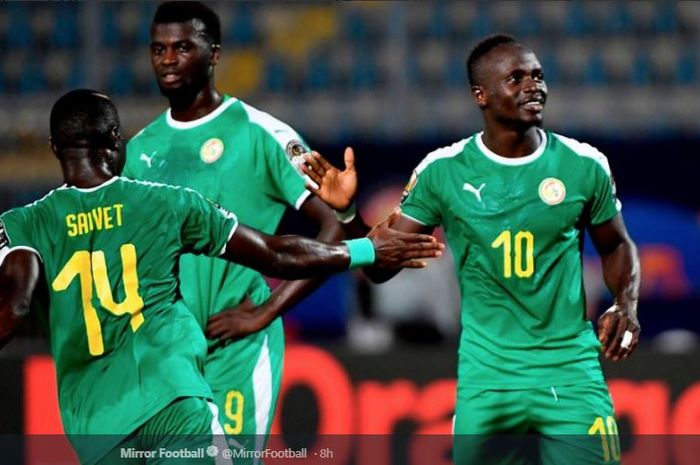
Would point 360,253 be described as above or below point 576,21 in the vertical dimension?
below

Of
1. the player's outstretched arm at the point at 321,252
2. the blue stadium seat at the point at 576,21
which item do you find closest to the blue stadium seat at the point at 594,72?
the blue stadium seat at the point at 576,21

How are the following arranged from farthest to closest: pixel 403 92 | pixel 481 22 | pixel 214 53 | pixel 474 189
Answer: pixel 481 22 < pixel 403 92 < pixel 214 53 < pixel 474 189

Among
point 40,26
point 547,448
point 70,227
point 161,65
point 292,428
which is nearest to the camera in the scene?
point 70,227

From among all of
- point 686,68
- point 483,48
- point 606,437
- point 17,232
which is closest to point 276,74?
point 686,68

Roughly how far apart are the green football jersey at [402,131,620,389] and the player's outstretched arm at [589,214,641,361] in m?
0.08

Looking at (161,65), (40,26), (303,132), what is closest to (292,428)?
(161,65)

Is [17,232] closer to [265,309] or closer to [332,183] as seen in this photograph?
[332,183]

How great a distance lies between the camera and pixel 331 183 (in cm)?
576

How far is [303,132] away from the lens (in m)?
11.6

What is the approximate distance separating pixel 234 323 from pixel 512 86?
5.19 feet

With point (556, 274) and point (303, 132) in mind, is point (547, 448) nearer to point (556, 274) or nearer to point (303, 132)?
point (556, 274)

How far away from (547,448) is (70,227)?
6.93ft

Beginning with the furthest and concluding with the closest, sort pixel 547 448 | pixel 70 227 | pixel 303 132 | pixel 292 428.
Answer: pixel 303 132 < pixel 292 428 < pixel 547 448 < pixel 70 227

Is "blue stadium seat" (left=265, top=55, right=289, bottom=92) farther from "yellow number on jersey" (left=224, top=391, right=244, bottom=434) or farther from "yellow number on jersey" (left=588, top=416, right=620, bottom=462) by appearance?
"yellow number on jersey" (left=588, top=416, right=620, bottom=462)
